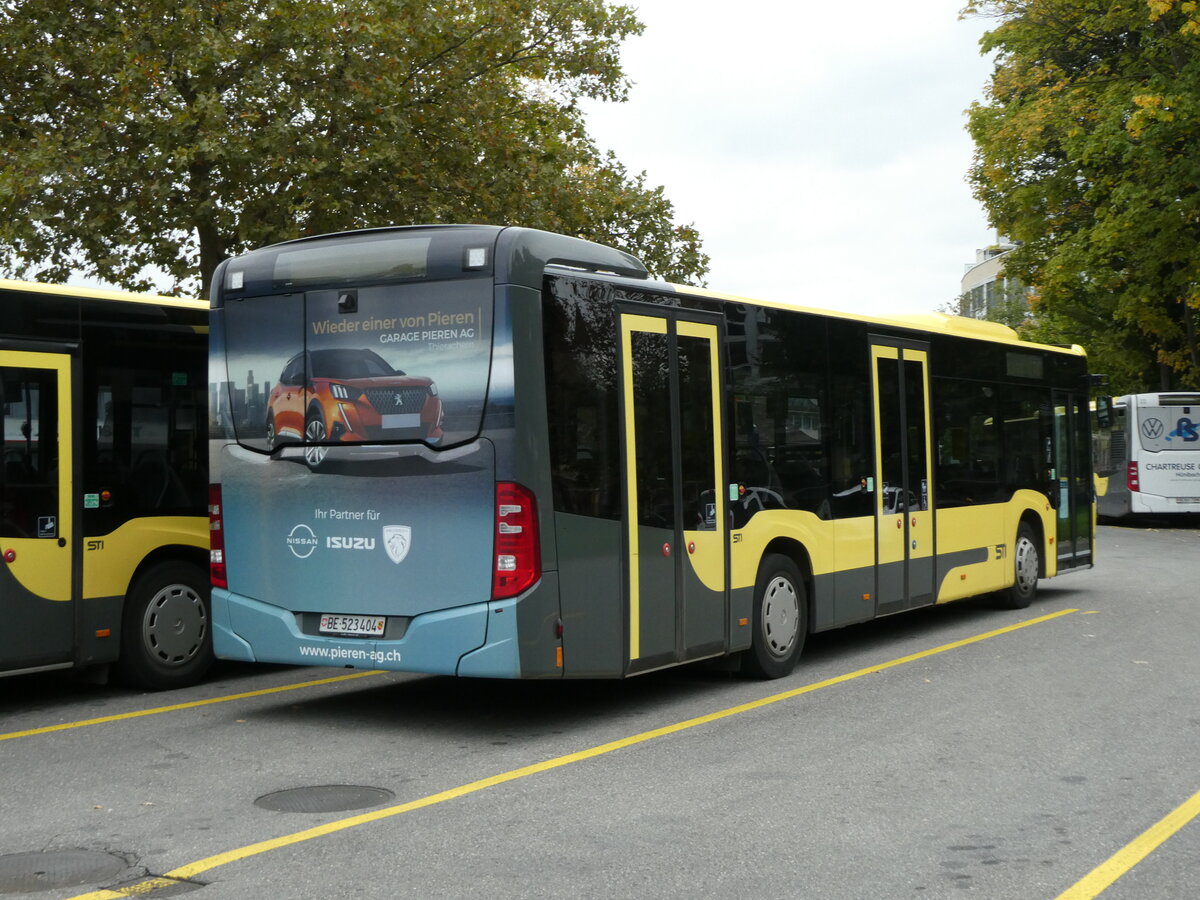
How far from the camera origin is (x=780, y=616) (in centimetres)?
1038

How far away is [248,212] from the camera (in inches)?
742

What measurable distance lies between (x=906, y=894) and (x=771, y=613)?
16.7 feet

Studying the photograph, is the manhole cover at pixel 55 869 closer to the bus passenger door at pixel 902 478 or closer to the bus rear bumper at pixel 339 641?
the bus rear bumper at pixel 339 641

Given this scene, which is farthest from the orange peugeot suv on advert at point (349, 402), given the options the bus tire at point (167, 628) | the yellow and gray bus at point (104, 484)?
the bus tire at point (167, 628)

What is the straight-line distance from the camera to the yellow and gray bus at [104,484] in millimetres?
9000

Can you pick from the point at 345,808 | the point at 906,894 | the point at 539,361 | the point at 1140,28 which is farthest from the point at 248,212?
the point at 1140,28

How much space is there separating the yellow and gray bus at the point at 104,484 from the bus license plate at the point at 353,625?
2009mm

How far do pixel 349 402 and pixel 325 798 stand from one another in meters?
2.58

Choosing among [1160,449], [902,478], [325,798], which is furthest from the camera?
[1160,449]

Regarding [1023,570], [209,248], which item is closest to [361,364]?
[1023,570]

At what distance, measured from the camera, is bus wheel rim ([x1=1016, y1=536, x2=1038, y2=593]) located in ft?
48.6

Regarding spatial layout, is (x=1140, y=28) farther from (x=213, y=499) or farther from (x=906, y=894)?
(x=906, y=894)

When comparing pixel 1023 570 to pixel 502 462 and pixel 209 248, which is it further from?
pixel 209 248

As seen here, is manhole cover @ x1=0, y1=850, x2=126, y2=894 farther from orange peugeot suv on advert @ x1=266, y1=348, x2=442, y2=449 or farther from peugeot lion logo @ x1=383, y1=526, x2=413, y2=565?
orange peugeot suv on advert @ x1=266, y1=348, x2=442, y2=449
